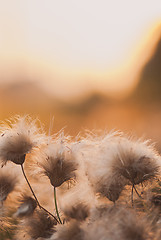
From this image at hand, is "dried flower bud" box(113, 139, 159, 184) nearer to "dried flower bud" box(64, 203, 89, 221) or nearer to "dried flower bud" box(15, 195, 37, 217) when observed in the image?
"dried flower bud" box(64, 203, 89, 221)

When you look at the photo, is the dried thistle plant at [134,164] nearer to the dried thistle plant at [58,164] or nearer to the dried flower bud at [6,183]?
the dried thistle plant at [58,164]

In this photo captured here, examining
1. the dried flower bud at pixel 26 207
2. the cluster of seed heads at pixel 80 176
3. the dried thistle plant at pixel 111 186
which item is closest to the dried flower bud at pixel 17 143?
the cluster of seed heads at pixel 80 176

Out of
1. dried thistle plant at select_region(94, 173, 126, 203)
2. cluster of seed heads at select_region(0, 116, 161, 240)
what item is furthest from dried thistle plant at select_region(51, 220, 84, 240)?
dried thistle plant at select_region(94, 173, 126, 203)

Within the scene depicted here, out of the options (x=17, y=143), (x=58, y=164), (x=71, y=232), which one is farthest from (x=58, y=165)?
(x=71, y=232)

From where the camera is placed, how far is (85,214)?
97 centimetres

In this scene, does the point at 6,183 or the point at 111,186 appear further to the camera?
the point at 6,183

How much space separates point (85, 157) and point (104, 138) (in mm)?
111

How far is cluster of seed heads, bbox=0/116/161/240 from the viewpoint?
884 millimetres

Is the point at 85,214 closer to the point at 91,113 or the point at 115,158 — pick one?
the point at 115,158

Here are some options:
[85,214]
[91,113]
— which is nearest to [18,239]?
[85,214]

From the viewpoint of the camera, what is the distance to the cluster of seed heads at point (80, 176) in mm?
884

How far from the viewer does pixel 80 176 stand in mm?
1026

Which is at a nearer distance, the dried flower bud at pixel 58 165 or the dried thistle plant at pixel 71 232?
the dried thistle plant at pixel 71 232

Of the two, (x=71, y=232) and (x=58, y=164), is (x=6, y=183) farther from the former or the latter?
(x=71, y=232)
